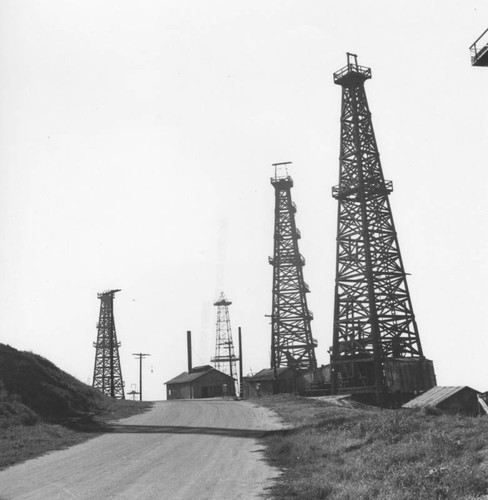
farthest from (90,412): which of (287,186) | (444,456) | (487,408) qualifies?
(287,186)

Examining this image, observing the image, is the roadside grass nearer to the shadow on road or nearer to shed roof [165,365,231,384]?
the shadow on road

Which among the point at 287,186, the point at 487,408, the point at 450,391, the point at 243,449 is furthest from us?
the point at 287,186

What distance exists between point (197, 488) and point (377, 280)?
25.7 metres

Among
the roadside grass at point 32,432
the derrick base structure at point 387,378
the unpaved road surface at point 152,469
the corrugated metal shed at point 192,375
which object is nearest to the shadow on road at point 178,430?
the unpaved road surface at point 152,469

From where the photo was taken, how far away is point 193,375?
2372 inches

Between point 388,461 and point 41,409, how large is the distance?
16.9 meters

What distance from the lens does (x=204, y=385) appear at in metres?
58.0

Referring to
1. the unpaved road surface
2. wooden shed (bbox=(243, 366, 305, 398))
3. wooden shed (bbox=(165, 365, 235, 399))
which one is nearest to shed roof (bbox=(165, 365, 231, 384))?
wooden shed (bbox=(165, 365, 235, 399))

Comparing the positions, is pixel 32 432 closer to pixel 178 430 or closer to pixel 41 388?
pixel 178 430

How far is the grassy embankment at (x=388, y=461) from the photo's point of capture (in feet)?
21.4

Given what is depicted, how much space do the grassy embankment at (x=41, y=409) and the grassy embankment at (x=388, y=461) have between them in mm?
6768

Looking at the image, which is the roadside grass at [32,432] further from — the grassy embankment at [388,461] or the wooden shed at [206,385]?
Result: the wooden shed at [206,385]

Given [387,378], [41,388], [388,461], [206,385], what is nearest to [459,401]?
[387,378]

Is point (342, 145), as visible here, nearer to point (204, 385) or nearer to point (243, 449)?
point (243, 449)
